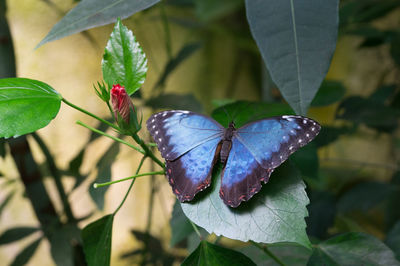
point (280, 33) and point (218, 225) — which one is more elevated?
point (280, 33)

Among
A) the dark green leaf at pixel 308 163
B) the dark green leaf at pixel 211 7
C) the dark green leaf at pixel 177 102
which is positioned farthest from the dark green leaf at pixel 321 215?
the dark green leaf at pixel 211 7

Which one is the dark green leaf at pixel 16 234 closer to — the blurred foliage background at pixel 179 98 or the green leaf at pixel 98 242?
the blurred foliage background at pixel 179 98

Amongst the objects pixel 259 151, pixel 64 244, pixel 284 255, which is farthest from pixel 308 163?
pixel 64 244

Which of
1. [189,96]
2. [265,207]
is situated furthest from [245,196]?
[189,96]

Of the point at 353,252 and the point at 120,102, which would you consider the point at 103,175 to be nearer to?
the point at 120,102

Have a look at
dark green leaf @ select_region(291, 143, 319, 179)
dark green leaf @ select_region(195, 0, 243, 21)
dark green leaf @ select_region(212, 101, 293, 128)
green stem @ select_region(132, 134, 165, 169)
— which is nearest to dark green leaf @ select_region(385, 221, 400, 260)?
dark green leaf @ select_region(291, 143, 319, 179)

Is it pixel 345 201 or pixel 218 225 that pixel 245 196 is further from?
pixel 345 201

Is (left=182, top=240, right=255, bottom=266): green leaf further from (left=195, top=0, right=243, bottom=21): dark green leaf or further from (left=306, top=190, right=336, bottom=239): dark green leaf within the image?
(left=195, top=0, right=243, bottom=21): dark green leaf
